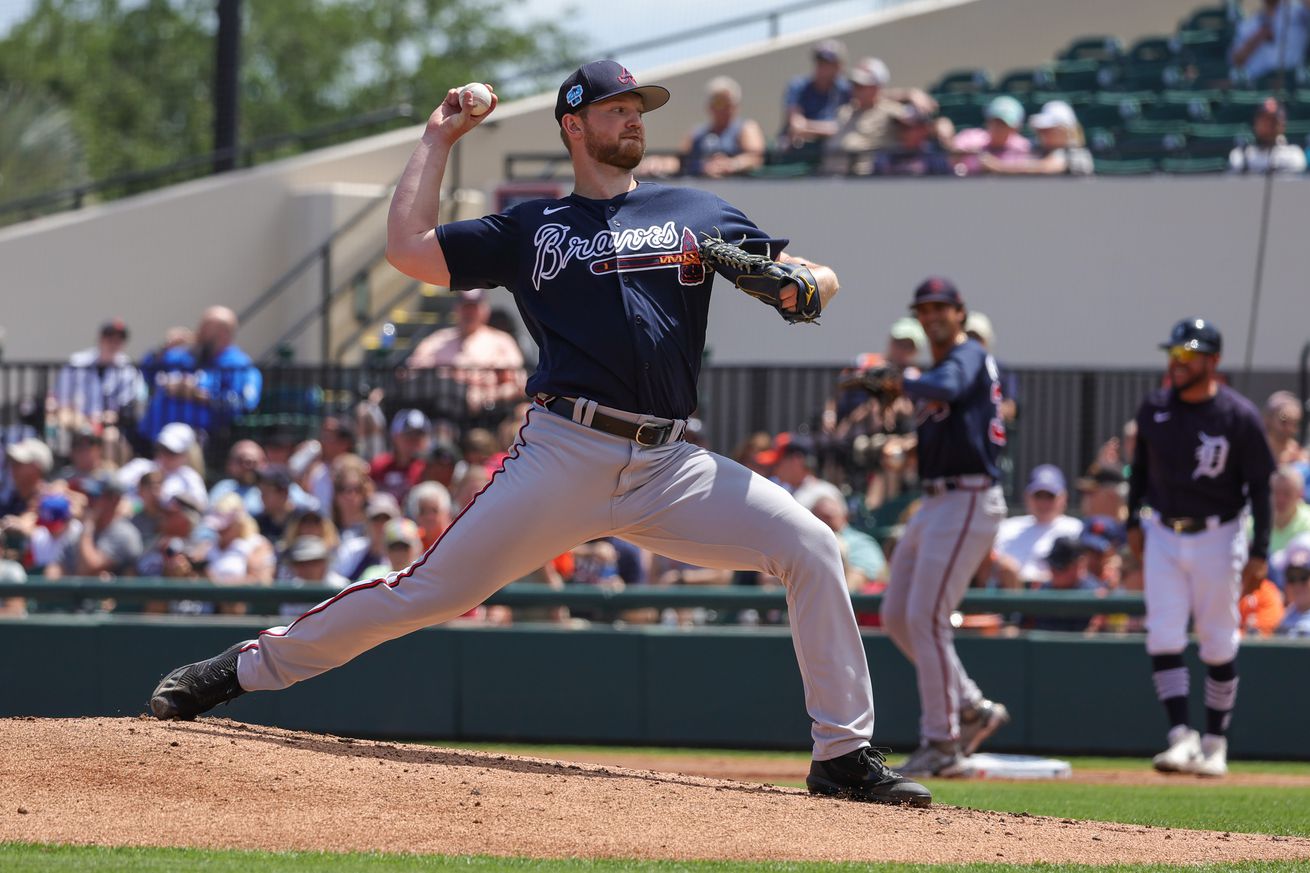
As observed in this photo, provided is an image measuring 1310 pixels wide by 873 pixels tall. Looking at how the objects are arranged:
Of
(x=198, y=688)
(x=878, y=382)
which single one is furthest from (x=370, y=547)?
(x=198, y=688)

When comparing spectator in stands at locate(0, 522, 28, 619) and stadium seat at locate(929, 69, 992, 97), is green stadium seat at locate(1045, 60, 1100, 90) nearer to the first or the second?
stadium seat at locate(929, 69, 992, 97)

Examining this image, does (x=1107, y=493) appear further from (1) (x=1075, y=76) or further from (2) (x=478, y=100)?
(1) (x=1075, y=76)

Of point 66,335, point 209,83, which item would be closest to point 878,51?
point 66,335

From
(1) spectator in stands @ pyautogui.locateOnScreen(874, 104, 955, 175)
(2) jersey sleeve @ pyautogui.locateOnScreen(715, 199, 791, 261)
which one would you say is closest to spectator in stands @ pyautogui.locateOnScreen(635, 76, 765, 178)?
(1) spectator in stands @ pyautogui.locateOnScreen(874, 104, 955, 175)

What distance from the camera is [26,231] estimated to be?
18.5m

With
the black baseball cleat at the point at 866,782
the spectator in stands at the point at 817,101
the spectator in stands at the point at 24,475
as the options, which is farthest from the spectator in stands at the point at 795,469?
the black baseball cleat at the point at 866,782

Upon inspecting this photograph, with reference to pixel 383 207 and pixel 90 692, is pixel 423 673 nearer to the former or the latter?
pixel 90 692

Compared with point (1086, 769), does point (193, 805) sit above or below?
above

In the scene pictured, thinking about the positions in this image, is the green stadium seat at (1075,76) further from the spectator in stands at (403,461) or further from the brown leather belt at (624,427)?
the brown leather belt at (624,427)

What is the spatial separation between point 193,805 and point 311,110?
38.8 metres

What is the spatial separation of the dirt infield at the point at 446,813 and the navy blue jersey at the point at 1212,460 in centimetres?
330

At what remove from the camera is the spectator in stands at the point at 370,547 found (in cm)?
1166

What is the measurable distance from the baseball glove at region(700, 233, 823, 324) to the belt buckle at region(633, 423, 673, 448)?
0.50m

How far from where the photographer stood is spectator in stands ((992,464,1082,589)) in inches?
463
